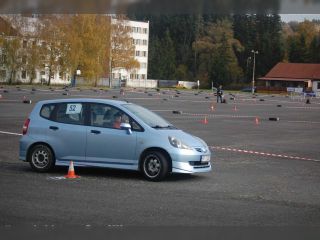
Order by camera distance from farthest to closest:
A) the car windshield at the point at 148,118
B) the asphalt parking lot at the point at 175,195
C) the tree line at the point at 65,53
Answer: the tree line at the point at 65,53 → the car windshield at the point at 148,118 → the asphalt parking lot at the point at 175,195

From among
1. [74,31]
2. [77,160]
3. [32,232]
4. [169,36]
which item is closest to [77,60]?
[74,31]

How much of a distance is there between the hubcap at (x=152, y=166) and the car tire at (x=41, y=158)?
80.9 inches

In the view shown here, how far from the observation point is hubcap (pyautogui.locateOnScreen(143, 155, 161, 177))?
39.9ft

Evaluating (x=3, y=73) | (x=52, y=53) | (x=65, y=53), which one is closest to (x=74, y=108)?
(x=65, y=53)

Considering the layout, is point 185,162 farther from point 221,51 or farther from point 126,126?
point 221,51

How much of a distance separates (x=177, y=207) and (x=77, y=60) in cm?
8214

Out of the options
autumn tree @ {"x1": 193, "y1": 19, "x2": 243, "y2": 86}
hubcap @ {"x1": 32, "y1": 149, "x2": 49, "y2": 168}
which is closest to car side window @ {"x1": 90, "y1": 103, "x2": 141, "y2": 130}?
hubcap @ {"x1": 32, "y1": 149, "x2": 49, "y2": 168}

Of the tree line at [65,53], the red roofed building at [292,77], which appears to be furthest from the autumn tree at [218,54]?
the tree line at [65,53]

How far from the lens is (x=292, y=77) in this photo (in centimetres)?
12212

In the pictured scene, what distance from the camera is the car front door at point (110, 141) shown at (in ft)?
40.8

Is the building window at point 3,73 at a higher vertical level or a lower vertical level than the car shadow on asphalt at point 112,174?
higher

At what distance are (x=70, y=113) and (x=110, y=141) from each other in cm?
118

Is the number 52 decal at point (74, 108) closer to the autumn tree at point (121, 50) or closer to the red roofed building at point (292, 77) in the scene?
the autumn tree at point (121, 50)

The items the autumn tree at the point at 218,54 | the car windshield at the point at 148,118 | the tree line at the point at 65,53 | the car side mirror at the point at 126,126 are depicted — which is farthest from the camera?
the autumn tree at the point at 218,54
